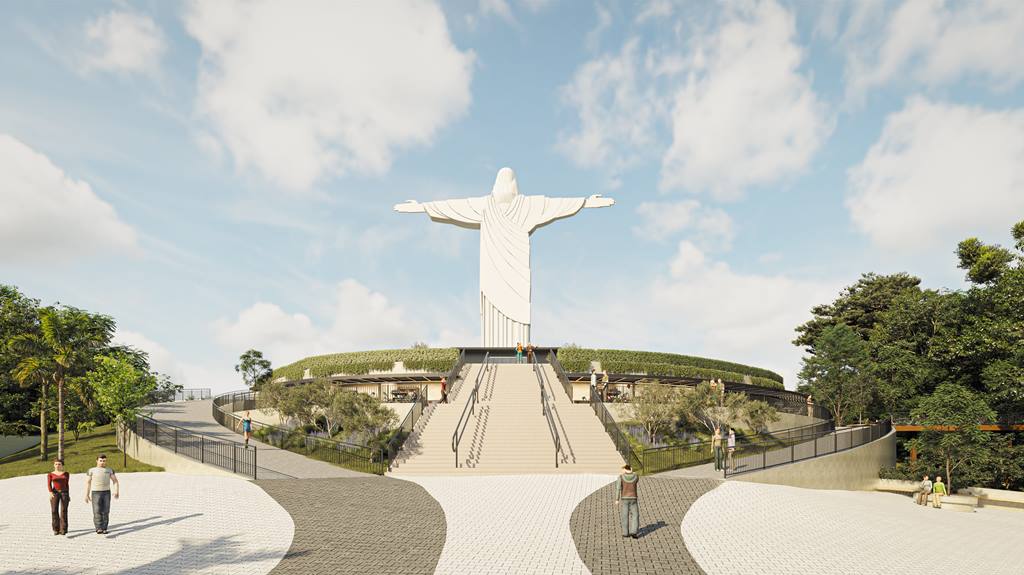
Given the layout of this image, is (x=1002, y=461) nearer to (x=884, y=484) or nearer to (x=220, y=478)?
(x=884, y=484)

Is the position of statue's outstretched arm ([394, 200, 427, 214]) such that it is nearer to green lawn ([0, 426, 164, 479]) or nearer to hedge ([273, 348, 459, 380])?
hedge ([273, 348, 459, 380])

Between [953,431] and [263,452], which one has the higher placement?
[953,431]

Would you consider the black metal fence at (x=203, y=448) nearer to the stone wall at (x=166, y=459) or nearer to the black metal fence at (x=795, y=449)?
the stone wall at (x=166, y=459)

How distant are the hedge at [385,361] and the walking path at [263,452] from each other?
6.87m

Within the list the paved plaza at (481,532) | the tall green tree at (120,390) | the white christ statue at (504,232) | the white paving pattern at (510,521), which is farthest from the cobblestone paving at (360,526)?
the white christ statue at (504,232)

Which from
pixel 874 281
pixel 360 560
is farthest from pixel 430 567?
pixel 874 281

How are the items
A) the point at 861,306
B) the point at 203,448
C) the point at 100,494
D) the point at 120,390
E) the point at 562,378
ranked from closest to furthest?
the point at 100,494 < the point at 203,448 < the point at 120,390 < the point at 562,378 < the point at 861,306

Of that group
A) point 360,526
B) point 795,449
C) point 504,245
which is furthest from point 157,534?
point 504,245

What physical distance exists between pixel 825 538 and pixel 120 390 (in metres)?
25.9

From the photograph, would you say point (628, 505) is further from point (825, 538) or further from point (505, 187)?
point (505, 187)

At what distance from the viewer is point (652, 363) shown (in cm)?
3672

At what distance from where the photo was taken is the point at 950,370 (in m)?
35.3

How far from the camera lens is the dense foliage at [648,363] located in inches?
1415

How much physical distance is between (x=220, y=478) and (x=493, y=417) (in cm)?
988
